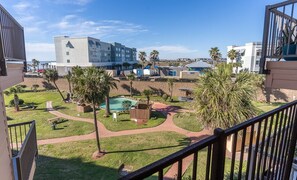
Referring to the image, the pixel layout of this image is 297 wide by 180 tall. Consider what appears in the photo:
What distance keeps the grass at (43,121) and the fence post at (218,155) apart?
15.4 m

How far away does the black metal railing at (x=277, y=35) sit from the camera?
336 centimetres

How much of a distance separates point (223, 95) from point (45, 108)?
21605 millimetres

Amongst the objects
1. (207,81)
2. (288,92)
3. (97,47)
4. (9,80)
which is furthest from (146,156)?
(97,47)

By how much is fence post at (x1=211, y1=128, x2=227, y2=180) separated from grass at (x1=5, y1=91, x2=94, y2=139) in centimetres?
1542

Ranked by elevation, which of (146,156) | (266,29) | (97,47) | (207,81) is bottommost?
(146,156)

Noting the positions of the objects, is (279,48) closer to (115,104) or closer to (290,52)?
(290,52)

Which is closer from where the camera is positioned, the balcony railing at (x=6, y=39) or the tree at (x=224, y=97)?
the balcony railing at (x=6, y=39)

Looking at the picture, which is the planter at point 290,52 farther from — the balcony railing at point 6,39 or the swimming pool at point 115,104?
the swimming pool at point 115,104

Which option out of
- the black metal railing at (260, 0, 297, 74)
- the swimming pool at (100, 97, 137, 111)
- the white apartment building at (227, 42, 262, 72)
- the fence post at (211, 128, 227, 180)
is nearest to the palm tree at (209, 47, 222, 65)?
the white apartment building at (227, 42, 262, 72)

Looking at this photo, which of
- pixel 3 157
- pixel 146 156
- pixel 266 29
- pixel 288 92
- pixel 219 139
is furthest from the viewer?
pixel 288 92

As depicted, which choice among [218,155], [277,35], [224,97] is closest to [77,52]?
[224,97]

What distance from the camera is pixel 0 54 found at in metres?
2.20

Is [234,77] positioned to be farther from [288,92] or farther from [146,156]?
[288,92]

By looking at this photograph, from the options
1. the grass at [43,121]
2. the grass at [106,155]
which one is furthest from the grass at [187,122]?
the grass at [43,121]
